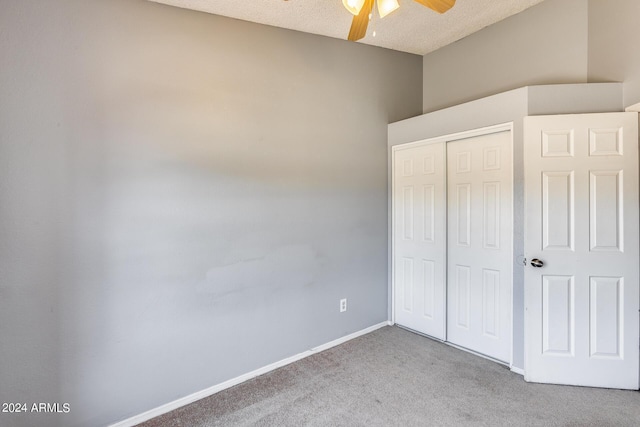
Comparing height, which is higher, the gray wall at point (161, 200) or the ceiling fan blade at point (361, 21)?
the ceiling fan blade at point (361, 21)

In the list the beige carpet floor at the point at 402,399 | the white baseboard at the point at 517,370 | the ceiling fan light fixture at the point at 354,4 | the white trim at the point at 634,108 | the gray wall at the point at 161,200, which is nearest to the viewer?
the ceiling fan light fixture at the point at 354,4

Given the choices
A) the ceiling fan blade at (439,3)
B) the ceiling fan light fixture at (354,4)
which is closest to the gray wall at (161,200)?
the ceiling fan light fixture at (354,4)

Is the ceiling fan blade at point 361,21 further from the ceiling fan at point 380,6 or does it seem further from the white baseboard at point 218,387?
the white baseboard at point 218,387

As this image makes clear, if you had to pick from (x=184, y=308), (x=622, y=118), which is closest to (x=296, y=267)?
(x=184, y=308)

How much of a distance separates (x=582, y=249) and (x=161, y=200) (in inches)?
117

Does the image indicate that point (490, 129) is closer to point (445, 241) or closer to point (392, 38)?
point (445, 241)

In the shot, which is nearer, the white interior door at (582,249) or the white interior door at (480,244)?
the white interior door at (582,249)

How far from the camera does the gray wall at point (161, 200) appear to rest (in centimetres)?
170

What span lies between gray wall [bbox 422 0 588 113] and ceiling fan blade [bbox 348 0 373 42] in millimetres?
1862

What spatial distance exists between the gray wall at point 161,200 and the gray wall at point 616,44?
1884mm

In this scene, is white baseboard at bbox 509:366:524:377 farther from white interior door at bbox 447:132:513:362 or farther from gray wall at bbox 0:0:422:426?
gray wall at bbox 0:0:422:426

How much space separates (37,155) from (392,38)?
2.98 meters

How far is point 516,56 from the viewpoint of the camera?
2.85 metres

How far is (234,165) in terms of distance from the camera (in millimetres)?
2379
